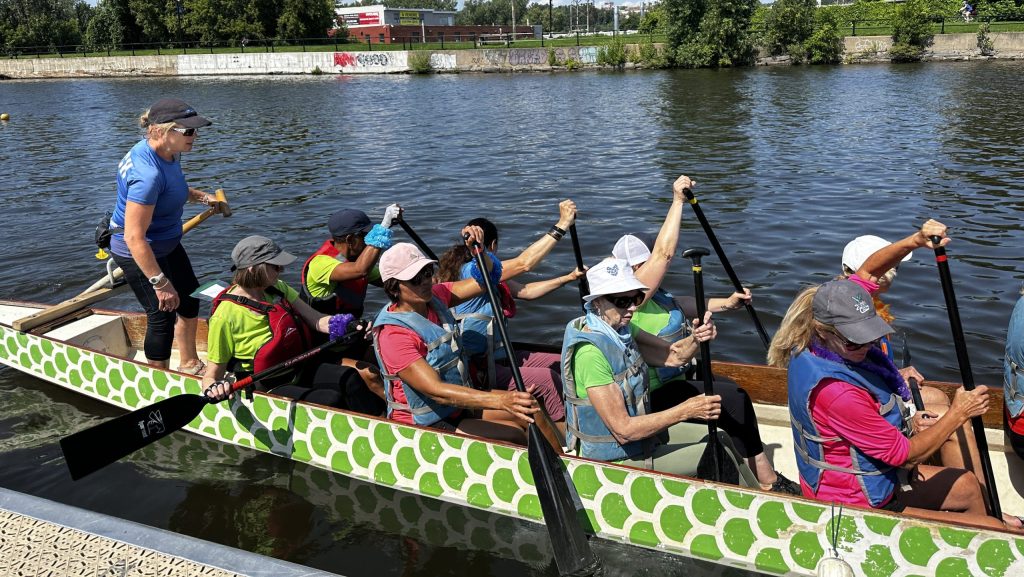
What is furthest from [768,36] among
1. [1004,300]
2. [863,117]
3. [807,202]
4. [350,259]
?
[350,259]

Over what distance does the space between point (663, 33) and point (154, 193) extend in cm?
4098

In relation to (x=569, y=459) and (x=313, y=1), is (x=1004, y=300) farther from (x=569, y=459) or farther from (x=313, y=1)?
(x=313, y=1)

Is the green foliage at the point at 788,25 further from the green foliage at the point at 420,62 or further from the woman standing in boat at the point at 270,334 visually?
the woman standing in boat at the point at 270,334

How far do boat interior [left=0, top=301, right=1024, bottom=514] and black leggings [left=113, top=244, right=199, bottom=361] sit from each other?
425mm

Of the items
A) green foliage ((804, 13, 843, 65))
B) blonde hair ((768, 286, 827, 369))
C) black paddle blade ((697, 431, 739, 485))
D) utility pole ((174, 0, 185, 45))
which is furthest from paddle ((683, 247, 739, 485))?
utility pole ((174, 0, 185, 45))

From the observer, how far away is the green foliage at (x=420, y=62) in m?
45.6

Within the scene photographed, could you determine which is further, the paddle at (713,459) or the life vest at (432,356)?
the life vest at (432,356)

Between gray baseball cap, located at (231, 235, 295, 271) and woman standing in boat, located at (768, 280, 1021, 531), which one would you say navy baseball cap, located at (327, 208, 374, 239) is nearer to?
gray baseball cap, located at (231, 235, 295, 271)

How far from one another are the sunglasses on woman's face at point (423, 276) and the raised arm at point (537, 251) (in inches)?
39.3

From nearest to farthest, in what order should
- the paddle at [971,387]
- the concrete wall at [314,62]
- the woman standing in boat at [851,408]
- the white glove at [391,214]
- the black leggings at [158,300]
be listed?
the woman standing in boat at [851,408] → the paddle at [971,387] → the black leggings at [158,300] → the white glove at [391,214] → the concrete wall at [314,62]

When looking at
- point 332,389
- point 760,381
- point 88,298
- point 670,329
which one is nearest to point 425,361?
point 332,389

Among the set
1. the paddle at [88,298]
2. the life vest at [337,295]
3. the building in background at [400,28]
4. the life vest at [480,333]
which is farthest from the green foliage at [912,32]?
the building in background at [400,28]

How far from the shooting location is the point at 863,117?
21438 mm

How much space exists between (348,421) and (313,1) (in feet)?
184
